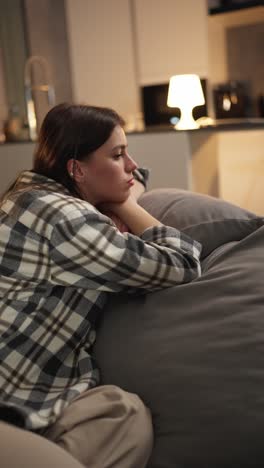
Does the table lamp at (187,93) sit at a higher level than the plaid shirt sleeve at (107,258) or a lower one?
higher

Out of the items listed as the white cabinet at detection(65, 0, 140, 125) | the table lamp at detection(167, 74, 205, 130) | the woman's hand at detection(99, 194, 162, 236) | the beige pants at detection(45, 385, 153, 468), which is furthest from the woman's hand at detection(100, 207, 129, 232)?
the white cabinet at detection(65, 0, 140, 125)

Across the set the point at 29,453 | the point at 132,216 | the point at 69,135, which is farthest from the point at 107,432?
the point at 69,135

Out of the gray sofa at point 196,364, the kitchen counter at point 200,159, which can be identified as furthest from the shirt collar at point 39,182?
the kitchen counter at point 200,159

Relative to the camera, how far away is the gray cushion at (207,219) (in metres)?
1.26

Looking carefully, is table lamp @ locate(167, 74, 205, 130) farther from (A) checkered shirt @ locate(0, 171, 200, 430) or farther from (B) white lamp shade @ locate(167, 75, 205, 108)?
(A) checkered shirt @ locate(0, 171, 200, 430)

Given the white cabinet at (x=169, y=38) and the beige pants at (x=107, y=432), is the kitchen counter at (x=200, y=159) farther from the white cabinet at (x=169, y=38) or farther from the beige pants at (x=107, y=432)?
the beige pants at (x=107, y=432)

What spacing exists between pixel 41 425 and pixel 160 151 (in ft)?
6.62

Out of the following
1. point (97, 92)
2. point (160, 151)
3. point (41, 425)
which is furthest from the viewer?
point (97, 92)

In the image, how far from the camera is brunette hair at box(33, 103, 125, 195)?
1.19 m

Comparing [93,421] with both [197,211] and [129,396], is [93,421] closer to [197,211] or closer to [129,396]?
[129,396]

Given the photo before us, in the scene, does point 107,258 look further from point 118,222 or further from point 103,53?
point 103,53

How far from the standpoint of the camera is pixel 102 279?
1.08 m

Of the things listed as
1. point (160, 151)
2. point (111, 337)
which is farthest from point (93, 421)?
point (160, 151)

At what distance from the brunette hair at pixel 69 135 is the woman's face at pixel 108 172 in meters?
0.02
